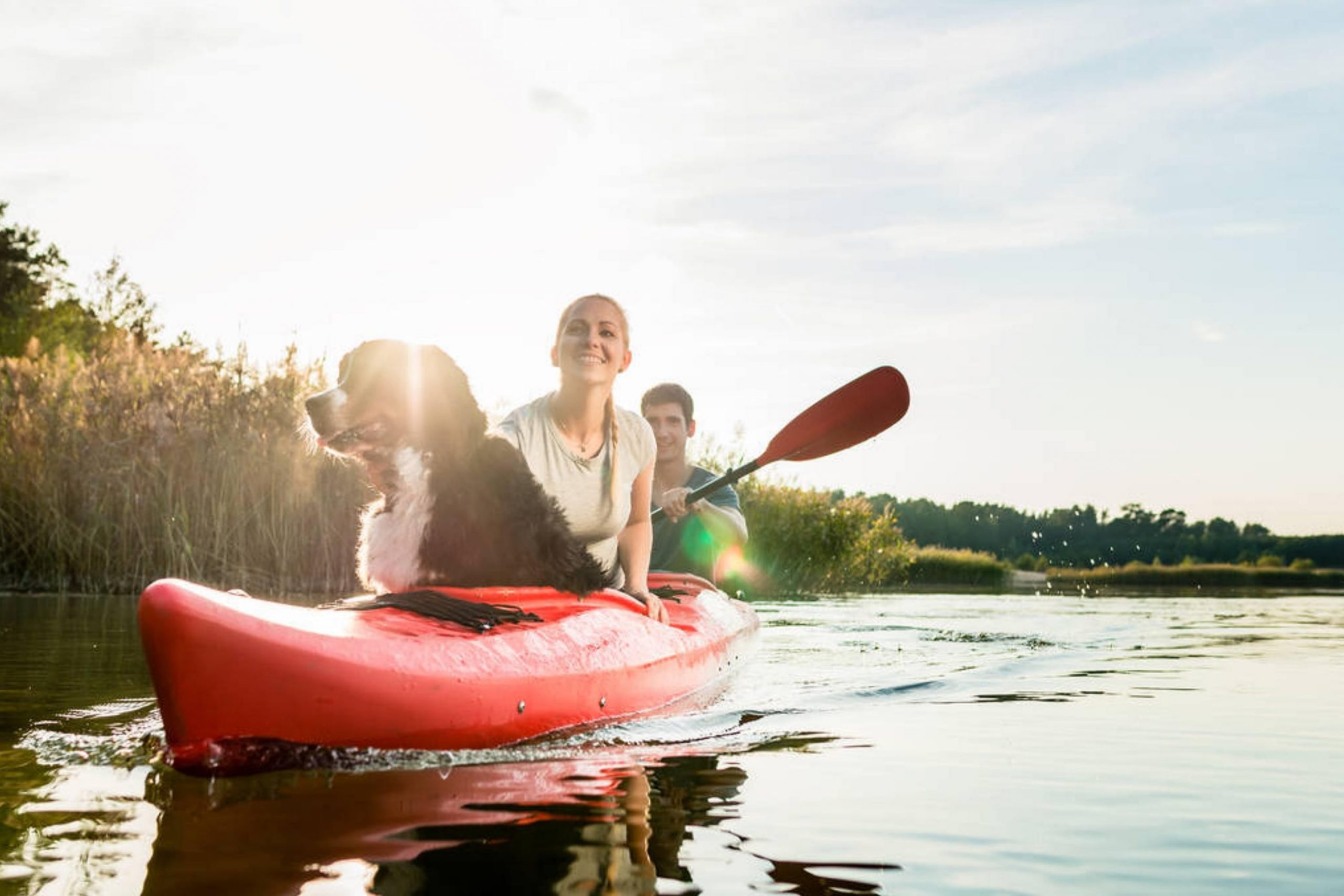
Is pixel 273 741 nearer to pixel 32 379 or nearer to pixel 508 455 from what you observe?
pixel 508 455

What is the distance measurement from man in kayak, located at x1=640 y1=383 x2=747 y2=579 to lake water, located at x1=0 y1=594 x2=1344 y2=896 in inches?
58.4

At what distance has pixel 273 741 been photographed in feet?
9.62

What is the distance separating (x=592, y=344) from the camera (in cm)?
432

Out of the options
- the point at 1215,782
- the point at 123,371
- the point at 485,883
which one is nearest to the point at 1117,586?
the point at 123,371

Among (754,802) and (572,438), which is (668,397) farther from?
(754,802)

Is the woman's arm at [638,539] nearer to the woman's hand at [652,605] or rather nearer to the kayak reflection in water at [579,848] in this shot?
the woman's hand at [652,605]

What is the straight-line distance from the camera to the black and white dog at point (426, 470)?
3.71 meters

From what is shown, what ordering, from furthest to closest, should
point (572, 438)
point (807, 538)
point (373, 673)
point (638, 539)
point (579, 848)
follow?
point (807, 538) → point (638, 539) → point (572, 438) → point (373, 673) → point (579, 848)

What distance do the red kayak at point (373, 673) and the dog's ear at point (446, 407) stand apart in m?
0.45

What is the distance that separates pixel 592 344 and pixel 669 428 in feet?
7.74

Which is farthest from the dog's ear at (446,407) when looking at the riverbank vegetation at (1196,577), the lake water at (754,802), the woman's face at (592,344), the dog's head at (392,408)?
the riverbank vegetation at (1196,577)

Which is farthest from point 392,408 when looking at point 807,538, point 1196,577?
point 1196,577

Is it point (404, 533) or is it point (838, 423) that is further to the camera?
point (838, 423)

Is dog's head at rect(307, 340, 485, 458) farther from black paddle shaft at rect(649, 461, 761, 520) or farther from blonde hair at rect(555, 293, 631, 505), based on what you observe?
black paddle shaft at rect(649, 461, 761, 520)
